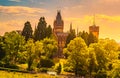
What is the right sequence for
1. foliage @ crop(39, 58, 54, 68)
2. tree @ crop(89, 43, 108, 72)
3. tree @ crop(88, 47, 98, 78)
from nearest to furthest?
tree @ crop(88, 47, 98, 78) < tree @ crop(89, 43, 108, 72) < foliage @ crop(39, 58, 54, 68)

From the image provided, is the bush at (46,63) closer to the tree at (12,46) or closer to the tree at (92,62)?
the tree at (12,46)

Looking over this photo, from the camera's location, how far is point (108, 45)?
95.2 metres

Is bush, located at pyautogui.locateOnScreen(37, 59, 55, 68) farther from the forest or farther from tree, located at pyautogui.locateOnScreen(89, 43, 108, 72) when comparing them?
tree, located at pyautogui.locateOnScreen(89, 43, 108, 72)

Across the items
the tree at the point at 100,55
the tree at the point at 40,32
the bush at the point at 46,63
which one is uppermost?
the tree at the point at 40,32

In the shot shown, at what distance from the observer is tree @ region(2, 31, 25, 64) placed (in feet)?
301

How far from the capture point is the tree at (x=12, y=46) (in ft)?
301

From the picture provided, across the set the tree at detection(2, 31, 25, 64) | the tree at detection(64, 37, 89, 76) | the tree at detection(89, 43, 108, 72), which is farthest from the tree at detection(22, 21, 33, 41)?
the tree at detection(89, 43, 108, 72)

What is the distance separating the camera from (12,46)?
92562 mm

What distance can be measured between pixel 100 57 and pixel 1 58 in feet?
90.4

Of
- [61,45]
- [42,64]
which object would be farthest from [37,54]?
[61,45]

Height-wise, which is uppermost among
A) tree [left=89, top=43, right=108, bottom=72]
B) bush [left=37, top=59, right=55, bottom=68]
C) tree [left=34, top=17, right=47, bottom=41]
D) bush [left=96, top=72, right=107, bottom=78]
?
tree [left=34, top=17, right=47, bottom=41]

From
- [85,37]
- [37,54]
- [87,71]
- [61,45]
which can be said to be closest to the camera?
[87,71]

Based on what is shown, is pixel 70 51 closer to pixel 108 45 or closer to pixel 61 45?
pixel 108 45

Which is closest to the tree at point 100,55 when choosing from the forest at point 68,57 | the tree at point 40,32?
the forest at point 68,57
